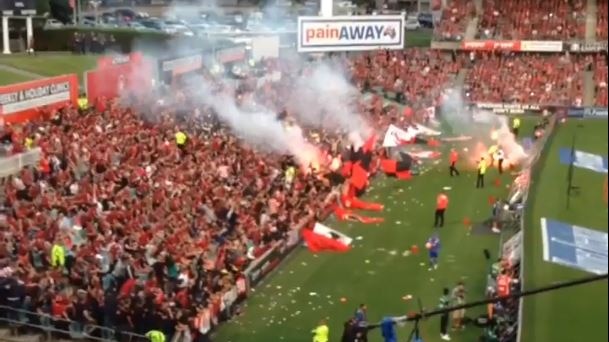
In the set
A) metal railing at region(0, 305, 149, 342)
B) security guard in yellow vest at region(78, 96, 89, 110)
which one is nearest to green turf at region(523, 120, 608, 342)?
metal railing at region(0, 305, 149, 342)

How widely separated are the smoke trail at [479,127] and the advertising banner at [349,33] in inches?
144

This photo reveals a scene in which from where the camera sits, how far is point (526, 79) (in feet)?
143

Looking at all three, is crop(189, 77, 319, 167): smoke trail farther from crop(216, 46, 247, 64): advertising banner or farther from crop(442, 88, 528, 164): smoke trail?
crop(442, 88, 528, 164): smoke trail

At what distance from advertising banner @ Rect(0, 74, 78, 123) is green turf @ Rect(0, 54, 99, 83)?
9.12m

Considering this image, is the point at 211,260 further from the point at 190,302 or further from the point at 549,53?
the point at 549,53

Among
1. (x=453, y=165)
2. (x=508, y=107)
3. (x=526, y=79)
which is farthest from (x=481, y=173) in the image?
(x=526, y=79)

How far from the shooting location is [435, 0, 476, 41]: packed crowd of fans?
49.4 meters

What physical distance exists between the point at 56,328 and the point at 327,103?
66.5 feet

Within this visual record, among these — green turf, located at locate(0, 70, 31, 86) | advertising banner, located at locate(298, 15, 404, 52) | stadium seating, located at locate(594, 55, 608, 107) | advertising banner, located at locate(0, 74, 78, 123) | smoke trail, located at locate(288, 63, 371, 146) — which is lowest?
smoke trail, located at locate(288, 63, 371, 146)

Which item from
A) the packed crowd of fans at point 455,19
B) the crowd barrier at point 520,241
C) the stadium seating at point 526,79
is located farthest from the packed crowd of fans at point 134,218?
the packed crowd of fans at point 455,19

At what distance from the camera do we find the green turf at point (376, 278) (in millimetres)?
16469

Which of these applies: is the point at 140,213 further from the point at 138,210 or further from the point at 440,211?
the point at 440,211

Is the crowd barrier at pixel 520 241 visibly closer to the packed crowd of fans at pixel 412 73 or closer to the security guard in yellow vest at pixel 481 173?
the security guard in yellow vest at pixel 481 173

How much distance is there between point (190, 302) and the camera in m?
15.4
